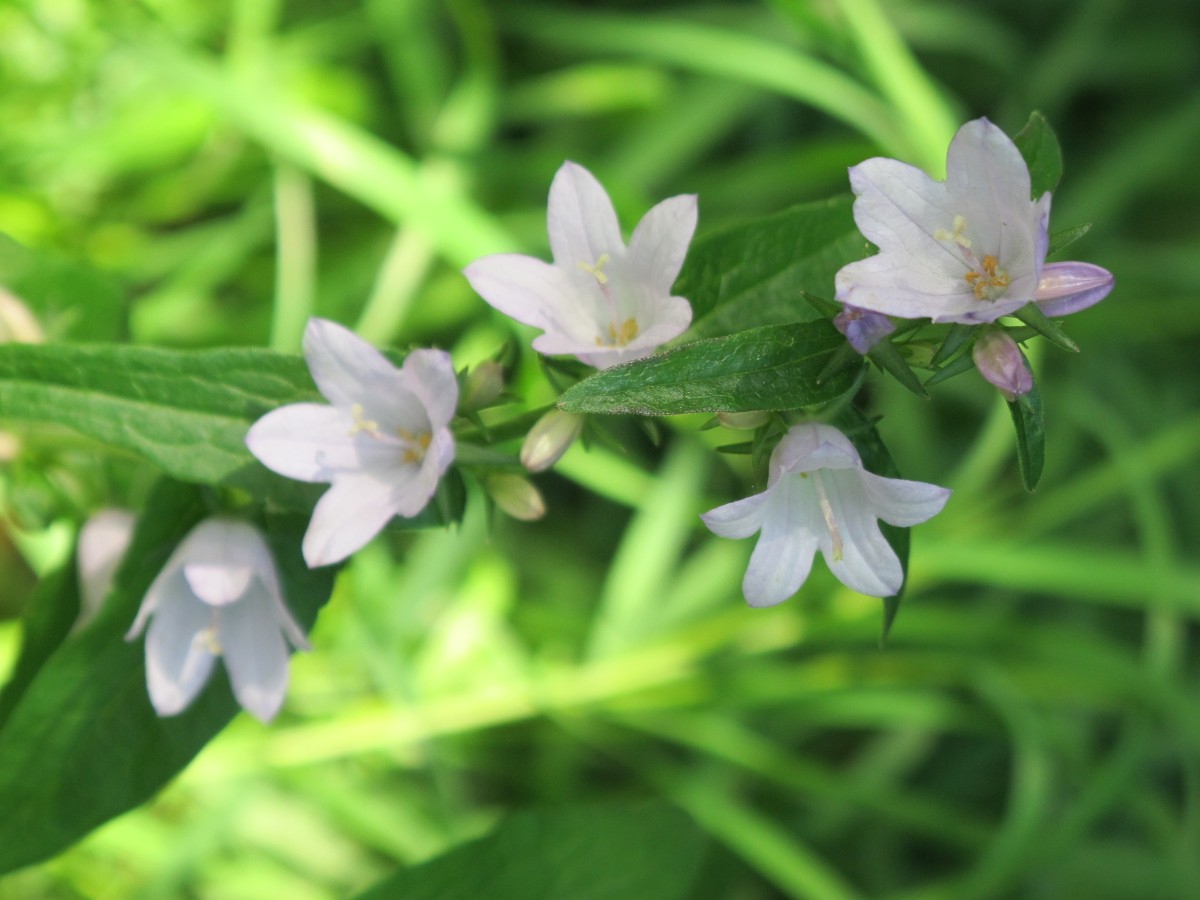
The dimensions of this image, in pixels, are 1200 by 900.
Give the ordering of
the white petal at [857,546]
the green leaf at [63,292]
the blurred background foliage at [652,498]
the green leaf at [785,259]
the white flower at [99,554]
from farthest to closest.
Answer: the blurred background foliage at [652,498] → the green leaf at [63,292] → the white flower at [99,554] → the green leaf at [785,259] → the white petal at [857,546]

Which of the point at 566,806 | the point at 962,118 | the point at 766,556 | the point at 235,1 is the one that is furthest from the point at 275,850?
the point at 962,118

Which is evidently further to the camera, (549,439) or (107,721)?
(107,721)

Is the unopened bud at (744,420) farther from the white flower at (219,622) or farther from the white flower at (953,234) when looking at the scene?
the white flower at (219,622)

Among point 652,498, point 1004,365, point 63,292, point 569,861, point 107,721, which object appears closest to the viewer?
point 1004,365

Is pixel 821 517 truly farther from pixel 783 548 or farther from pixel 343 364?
pixel 343 364

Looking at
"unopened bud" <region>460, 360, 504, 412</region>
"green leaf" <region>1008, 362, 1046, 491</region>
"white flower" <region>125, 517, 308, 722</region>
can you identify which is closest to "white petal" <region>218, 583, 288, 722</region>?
"white flower" <region>125, 517, 308, 722</region>

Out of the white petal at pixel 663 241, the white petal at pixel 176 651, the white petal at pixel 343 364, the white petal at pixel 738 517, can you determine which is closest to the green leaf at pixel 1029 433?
the white petal at pixel 738 517

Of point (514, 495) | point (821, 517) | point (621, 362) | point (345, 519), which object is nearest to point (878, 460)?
point (821, 517)
